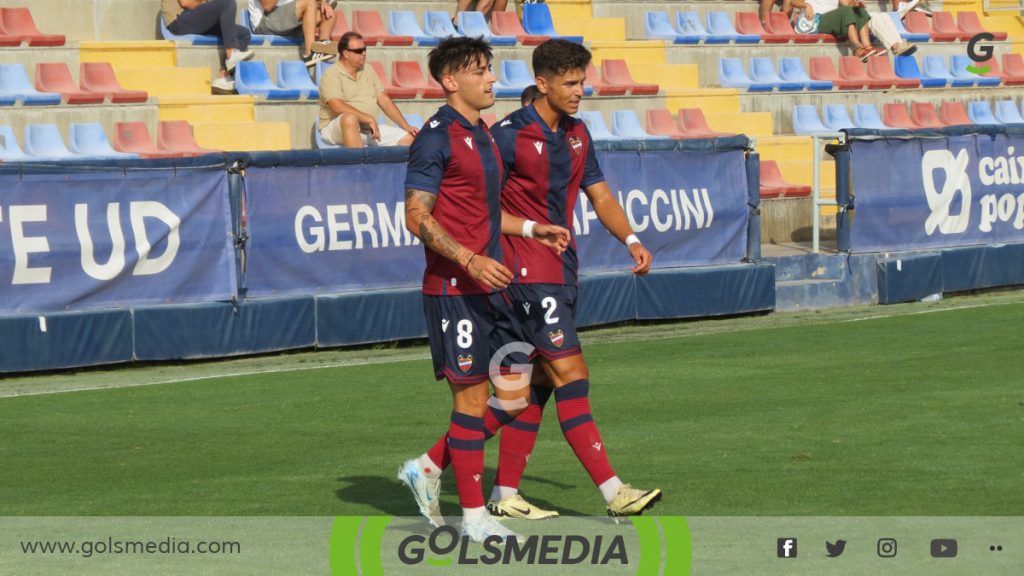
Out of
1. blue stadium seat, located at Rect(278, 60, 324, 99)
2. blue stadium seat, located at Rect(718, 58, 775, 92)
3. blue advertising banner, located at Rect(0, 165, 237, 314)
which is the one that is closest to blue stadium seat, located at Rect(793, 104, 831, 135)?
blue stadium seat, located at Rect(718, 58, 775, 92)

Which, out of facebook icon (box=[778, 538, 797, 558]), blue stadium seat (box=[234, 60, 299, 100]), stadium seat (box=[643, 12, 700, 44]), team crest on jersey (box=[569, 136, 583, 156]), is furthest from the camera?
stadium seat (box=[643, 12, 700, 44])

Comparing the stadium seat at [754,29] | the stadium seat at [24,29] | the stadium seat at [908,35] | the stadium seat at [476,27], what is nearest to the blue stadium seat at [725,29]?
the stadium seat at [754,29]

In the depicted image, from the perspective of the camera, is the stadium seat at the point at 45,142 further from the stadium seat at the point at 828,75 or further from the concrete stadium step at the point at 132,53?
the stadium seat at the point at 828,75

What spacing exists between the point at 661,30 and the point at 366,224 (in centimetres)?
1184

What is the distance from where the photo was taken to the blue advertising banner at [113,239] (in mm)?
12859

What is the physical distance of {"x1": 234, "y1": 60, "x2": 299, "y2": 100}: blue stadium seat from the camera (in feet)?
63.3

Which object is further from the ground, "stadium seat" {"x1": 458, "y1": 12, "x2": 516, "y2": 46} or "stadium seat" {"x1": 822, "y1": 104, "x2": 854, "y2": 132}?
"stadium seat" {"x1": 458, "y1": 12, "x2": 516, "y2": 46}

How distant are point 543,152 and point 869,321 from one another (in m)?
8.63

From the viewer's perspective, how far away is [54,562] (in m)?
6.45

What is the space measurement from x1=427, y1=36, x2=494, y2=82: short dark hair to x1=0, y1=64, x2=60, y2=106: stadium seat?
1176 cm

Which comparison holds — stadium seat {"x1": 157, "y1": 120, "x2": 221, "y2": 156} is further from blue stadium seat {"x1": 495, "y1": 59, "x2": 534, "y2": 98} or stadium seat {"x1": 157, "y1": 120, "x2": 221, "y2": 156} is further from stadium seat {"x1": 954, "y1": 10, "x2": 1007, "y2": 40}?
stadium seat {"x1": 954, "y1": 10, "x2": 1007, "y2": 40}

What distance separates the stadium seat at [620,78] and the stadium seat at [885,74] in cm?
485

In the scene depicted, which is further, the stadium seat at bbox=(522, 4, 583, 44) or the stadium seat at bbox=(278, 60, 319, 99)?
the stadium seat at bbox=(522, 4, 583, 44)

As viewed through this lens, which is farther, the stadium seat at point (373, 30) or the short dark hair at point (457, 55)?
the stadium seat at point (373, 30)
